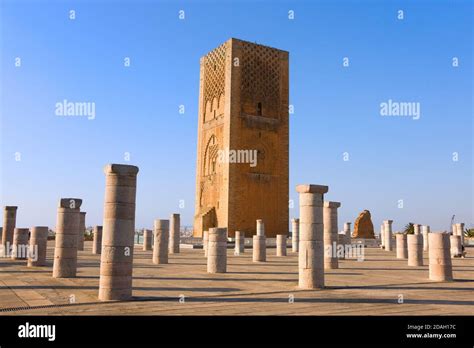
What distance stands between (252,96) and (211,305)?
2729cm

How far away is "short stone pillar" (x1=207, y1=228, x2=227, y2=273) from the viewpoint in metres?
12.2

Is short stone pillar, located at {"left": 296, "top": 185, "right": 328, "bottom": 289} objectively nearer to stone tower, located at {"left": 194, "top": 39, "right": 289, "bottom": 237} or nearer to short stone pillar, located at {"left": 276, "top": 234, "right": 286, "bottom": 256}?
short stone pillar, located at {"left": 276, "top": 234, "right": 286, "bottom": 256}

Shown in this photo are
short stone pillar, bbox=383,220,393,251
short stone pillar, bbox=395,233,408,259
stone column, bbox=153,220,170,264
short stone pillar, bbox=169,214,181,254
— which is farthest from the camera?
short stone pillar, bbox=383,220,393,251

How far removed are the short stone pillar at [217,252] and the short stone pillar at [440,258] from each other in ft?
16.4

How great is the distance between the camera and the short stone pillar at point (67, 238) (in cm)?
1055

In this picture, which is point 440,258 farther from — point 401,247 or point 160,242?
point 401,247

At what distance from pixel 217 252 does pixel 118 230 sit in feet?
17.3

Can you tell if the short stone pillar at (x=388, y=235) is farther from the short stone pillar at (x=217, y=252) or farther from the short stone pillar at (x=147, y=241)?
the short stone pillar at (x=217, y=252)

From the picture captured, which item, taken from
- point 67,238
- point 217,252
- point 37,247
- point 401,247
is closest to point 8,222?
point 37,247

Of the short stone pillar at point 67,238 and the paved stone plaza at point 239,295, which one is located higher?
the short stone pillar at point 67,238

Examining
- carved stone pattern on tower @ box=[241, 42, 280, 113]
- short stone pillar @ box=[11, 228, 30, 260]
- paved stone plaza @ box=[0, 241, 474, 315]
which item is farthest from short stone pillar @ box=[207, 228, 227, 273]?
carved stone pattern on tower @ box=[241, 42, 280, 113]

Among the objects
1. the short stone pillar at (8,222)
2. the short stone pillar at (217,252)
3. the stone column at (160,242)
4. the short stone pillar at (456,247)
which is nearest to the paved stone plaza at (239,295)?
the short stone pillar at (217,252)

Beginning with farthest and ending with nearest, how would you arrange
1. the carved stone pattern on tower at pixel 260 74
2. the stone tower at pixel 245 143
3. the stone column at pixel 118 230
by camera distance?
the carved stone pattern on tower at pixel 260 74 < the stone tower at pixel 245 143 < the stone column at pixel 118 230
